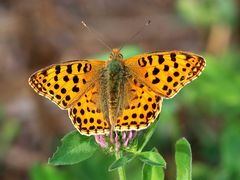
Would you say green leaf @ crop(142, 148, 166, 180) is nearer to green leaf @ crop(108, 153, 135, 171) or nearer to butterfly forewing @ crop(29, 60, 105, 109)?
green leaf @ crop(108, 153, 135, 171)

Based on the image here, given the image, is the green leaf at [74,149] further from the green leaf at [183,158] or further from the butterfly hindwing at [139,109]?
the green leaf at [183,158]

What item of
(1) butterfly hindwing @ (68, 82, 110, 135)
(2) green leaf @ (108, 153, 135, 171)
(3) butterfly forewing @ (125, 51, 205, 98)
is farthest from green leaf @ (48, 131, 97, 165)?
(3) butterfly forewing @ (125, 51, 205, 98)

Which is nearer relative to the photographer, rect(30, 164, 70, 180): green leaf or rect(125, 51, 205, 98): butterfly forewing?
rect(125, 51, 205, 98): butterfly forewing

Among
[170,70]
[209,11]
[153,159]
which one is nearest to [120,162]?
[153,159]

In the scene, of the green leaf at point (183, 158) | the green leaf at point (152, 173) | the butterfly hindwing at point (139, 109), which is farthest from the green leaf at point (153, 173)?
the butterfly hindwing at point (139, 109)

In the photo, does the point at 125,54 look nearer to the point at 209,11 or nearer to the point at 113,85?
the point at 113,85
